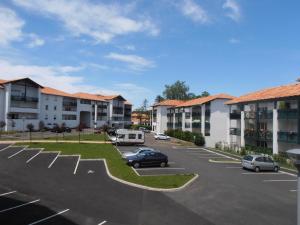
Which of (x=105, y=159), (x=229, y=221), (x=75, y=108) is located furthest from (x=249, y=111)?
(x=75, y=108)

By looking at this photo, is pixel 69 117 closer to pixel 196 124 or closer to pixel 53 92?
pixel 53 92

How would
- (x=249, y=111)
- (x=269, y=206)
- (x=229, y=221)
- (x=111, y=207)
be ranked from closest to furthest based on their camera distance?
(x=229, y=221)
(x=111, y=207)
(x=269, y=206)
(x=249, y=111)

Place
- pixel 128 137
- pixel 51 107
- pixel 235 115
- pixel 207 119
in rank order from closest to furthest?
pixel 128 137 < pixel 235 115 < pixel 207 119 < pixel 51 107

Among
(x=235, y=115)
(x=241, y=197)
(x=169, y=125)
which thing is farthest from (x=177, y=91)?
(x=241, y=197)

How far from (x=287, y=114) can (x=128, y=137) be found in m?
23.7

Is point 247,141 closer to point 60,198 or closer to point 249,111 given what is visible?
point 249,111

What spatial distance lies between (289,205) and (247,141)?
106ft

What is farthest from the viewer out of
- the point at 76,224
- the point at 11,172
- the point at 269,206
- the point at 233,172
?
the point at 233,172

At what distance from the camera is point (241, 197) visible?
874 inches

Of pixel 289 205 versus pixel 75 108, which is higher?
pixel 75 108

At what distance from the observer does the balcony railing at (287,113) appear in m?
40.0

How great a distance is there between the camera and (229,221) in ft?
55.8

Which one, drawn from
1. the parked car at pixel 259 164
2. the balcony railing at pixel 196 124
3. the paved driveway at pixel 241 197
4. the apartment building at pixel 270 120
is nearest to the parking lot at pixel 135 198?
the paved driveway at pixel 241 197

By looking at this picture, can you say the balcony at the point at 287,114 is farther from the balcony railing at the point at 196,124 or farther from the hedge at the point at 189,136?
the balcony railing at the point at 196,124
